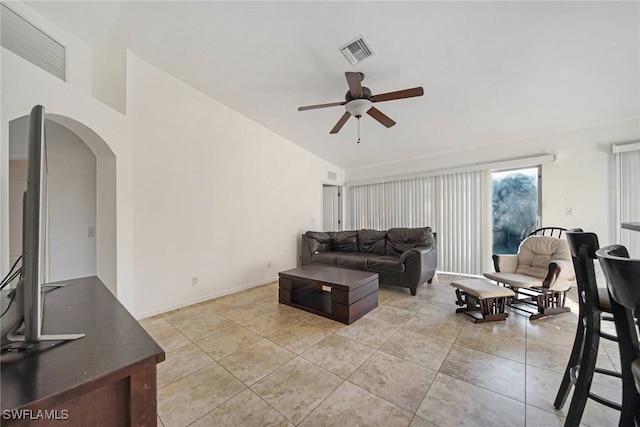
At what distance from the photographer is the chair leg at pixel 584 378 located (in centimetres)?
116

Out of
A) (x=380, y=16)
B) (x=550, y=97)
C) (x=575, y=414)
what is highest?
(x=380, y=16)

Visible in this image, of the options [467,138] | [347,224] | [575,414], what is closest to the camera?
[575,414]

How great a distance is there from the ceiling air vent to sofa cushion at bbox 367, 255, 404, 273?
2.75m

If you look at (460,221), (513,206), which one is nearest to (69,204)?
(460,221)

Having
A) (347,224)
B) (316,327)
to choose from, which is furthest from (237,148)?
(347,224)

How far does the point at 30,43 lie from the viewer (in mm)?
2057

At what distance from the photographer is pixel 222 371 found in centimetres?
182

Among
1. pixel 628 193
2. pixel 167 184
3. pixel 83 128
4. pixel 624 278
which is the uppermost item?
pixel 83 128

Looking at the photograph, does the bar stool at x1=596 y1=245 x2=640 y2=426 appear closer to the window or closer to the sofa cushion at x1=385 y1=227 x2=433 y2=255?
the sofa cushion at x1=385 y1=227 x2=433 y2=255

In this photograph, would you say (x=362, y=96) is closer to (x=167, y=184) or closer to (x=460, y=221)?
(x=167, y=184)

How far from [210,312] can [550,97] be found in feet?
16.2

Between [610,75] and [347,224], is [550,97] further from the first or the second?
[347,224]

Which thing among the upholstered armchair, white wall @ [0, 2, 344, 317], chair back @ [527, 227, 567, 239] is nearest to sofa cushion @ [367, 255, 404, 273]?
the upholstered armchair

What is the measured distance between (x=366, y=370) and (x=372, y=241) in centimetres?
306
